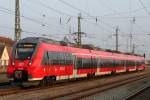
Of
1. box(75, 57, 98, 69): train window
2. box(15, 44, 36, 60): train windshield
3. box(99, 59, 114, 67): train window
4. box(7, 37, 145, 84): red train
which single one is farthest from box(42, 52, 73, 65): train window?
box(99, 59, 114, 67): train window

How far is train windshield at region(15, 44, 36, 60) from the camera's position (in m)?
23.9

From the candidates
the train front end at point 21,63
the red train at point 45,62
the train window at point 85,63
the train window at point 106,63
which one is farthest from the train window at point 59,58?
the train window at point 106,63

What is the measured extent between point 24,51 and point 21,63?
902 millimetres

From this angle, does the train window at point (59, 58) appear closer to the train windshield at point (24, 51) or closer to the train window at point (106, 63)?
the train windshield at point (24, 51)

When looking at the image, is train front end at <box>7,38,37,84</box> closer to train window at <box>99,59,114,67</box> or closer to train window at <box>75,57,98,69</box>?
train window at <box>75,57,98,69</box>

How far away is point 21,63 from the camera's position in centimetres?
2367

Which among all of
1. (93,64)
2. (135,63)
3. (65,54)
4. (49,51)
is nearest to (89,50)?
(93,64)

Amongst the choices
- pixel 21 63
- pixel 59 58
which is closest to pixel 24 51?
pixel 21 63

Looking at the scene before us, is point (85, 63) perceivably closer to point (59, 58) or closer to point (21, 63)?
point (59, 58)

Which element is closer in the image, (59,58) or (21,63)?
(21,63)

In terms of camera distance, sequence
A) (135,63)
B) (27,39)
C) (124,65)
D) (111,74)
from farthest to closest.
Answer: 1. (135,63)
2. (124,65)
3. (111,74)
4. (27,39)

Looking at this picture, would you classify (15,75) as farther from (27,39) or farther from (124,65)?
(124,65)

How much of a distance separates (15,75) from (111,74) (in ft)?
91.2

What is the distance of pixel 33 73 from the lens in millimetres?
23422
